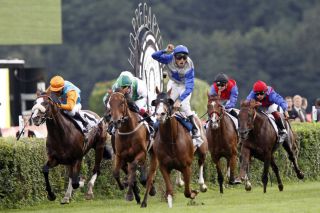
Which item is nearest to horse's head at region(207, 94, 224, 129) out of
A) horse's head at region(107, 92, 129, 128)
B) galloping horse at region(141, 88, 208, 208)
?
galloping horse at region(141, 88, 208, 208)

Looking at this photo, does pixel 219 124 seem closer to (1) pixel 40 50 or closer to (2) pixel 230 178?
(2) pixel 230 178

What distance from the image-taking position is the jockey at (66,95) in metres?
16.6

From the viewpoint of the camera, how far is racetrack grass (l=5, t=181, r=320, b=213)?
15047 millimetres

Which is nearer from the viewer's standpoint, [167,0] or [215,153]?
[215,153]

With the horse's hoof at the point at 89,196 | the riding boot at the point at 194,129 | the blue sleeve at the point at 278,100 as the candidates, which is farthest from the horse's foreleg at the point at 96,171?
the blue sleeve at the point at 278,100

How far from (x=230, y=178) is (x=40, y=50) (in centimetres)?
5278

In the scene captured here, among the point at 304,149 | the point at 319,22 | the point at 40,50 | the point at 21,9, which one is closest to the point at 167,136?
the point at 304,149

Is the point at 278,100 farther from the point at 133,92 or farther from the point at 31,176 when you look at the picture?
the point at 31,176

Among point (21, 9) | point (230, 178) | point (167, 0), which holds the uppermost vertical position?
point (167, 0)

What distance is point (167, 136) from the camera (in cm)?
1545

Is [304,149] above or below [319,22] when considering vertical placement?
below

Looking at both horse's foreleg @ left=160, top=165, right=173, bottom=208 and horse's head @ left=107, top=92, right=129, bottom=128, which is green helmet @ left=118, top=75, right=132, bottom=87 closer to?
horse's head @ left=107, top=92, right=129, bottom=128

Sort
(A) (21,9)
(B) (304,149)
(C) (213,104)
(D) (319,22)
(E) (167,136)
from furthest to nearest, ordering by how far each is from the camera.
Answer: (D) (319,22)
(A) (21,9)
(B) (304,149)
(C) (213,104)
(E) (167,136)

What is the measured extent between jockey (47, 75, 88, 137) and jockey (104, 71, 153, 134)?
51cm
